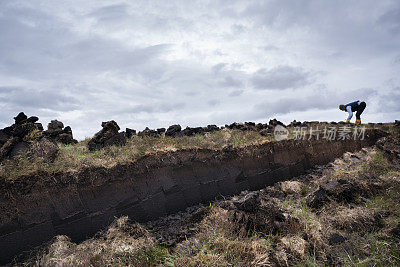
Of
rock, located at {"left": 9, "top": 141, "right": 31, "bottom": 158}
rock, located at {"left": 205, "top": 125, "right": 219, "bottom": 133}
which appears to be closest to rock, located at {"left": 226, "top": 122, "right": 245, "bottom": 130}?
rock, located at {"left": 205, "top": 125, "right": 219, "bottom": 133}

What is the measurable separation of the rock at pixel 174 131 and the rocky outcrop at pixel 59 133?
331 centimetres

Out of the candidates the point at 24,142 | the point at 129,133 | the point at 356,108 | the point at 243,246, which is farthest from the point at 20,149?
the point at 356,108

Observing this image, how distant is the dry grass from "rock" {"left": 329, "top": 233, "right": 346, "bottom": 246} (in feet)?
14.6

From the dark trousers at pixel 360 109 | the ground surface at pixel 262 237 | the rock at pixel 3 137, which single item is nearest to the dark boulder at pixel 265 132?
the ground surface at pixel 262 237

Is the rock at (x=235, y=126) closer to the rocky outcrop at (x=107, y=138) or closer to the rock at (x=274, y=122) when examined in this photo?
the rock at (x=274, y=122)

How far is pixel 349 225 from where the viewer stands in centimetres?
550

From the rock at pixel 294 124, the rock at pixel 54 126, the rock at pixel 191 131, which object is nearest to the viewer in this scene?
the rock at pixel 54 126

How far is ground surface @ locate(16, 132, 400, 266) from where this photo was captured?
14.4 feet

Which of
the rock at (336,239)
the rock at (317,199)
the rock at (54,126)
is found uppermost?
the rock at (54,126)

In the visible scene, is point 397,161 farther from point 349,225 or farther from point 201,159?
point 201,159

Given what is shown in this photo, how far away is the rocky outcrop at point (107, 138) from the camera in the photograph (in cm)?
787

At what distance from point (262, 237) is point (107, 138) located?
17.5ft

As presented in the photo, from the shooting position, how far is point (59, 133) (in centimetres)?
923

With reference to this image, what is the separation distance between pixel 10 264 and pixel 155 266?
10.8 ft
